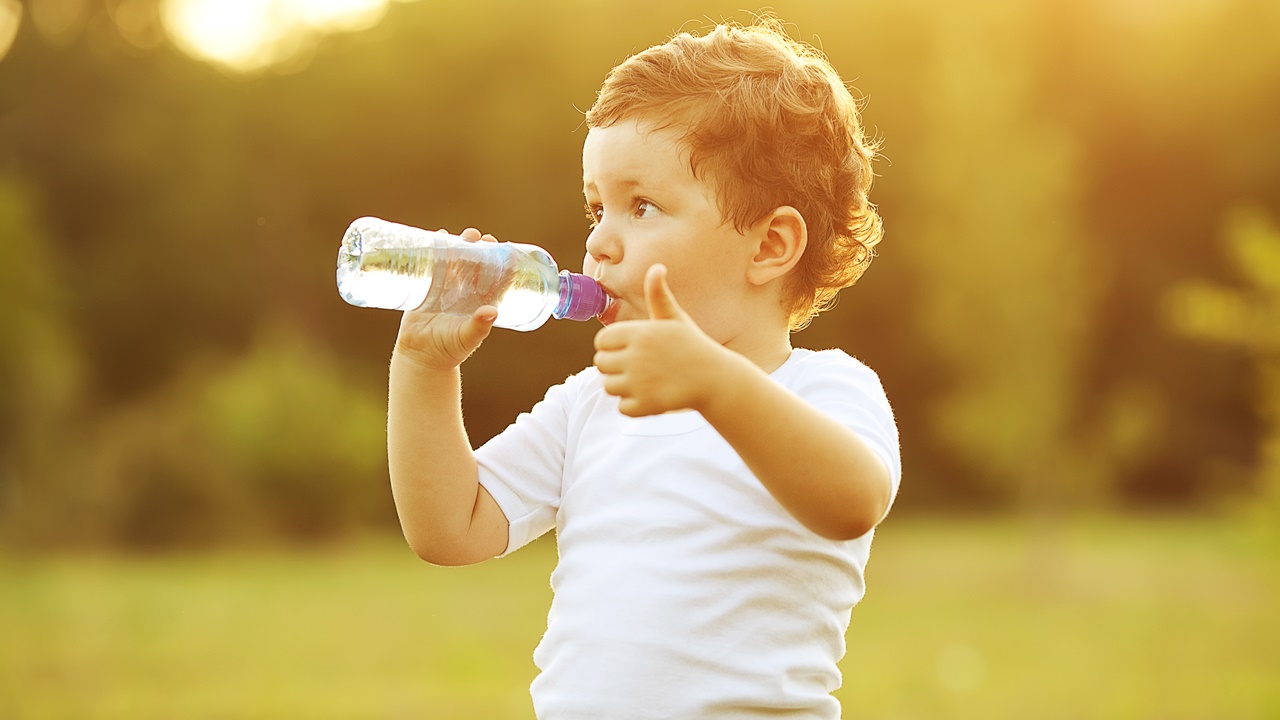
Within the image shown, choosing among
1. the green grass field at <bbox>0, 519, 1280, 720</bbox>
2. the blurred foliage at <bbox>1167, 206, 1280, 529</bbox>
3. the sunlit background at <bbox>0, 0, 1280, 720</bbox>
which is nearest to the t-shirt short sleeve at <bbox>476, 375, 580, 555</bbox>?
the blurred foliage at <bbox>1167, 206, 1280, 529</bbox>

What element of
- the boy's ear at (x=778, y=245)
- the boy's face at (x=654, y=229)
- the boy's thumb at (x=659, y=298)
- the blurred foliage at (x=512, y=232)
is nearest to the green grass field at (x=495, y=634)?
the blurred foliage at (x=512, y=232)

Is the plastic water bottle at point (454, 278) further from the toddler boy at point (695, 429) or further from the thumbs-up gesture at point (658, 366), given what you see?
the thumbs-up gesture at point (658, 366)

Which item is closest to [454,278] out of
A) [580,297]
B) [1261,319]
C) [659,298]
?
[580,297]

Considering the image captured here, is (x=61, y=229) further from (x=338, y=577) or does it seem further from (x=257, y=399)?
(x=338, y=577)

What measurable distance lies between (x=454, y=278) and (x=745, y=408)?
63 centimetres

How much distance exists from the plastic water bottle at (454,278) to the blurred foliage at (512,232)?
30.6 feet

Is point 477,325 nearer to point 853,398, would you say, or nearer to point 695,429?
point 695,429

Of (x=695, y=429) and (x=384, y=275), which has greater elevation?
(x=384, y=275)

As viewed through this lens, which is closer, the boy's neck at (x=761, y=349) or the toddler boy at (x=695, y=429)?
the toddler boy at (x=695, y=429)

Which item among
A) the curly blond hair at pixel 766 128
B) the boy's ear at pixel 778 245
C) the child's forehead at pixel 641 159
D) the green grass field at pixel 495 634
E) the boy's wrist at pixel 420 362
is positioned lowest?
the boy's wrist at pixel 420 362

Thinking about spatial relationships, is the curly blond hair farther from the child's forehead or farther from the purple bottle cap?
the purple bottle cap

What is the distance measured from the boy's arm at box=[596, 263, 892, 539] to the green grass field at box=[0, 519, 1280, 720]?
4715 millimetres

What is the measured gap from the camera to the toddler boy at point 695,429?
1.69m

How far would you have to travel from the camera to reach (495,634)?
9.92 m
